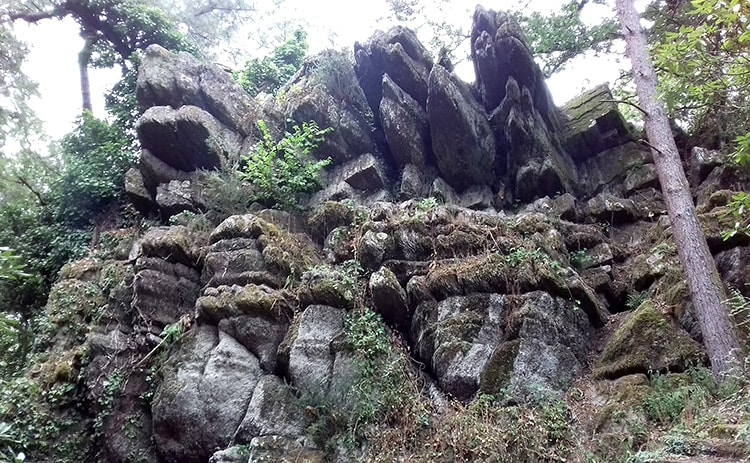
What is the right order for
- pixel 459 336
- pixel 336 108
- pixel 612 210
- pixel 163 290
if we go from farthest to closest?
pixel 336 108, pixel 612 210, pixel 163 290, pixel 459 336

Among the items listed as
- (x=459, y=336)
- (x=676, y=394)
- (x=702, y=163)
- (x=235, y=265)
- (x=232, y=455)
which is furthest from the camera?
(x=702, y=163)

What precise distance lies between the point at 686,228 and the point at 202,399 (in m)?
6.84

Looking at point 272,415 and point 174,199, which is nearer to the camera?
point 272,415

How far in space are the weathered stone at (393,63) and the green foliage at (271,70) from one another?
10.3ft

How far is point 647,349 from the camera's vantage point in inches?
249

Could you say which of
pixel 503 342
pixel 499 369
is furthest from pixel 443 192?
pixel 499 369

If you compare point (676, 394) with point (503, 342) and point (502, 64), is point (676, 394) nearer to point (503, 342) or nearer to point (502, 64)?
point (503, 342)

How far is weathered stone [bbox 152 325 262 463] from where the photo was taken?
6.56 m

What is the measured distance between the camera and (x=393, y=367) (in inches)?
266

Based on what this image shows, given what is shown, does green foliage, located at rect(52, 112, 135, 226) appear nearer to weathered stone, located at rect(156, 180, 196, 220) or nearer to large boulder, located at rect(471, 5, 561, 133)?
weathered stone, located at rect(156, 180, 196, 220)

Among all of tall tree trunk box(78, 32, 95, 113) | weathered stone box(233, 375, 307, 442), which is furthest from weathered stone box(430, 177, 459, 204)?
tall tree trunk box(78, 32, 95, 113)

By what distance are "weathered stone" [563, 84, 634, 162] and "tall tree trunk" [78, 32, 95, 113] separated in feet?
41.0

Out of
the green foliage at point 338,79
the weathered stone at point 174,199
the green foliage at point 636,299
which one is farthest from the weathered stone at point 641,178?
the weathered stone at point 174,199

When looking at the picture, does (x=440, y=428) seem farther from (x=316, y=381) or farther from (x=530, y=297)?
(x=530, y=297)
